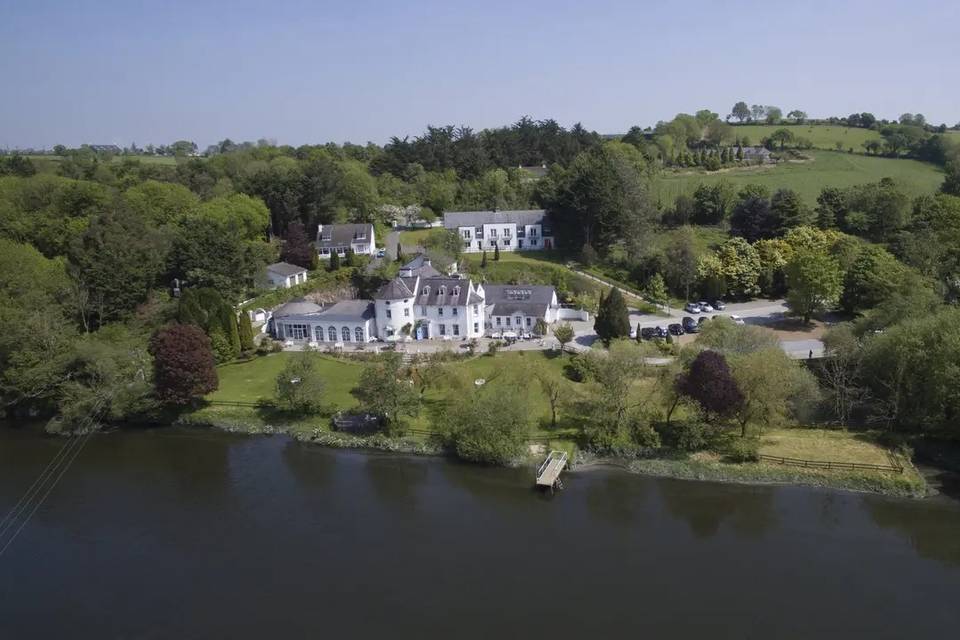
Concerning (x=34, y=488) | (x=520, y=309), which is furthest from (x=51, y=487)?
(x=520, y=309)

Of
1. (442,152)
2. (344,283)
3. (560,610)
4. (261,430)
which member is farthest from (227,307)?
(442,152)

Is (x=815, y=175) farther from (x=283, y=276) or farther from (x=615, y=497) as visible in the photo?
(x=615, y=497)

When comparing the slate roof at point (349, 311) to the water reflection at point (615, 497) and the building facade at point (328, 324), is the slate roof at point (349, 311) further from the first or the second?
the water reflection at point (615, 497)

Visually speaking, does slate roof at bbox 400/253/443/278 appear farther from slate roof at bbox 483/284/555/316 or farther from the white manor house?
slate roof at bbox 483/284/555/316

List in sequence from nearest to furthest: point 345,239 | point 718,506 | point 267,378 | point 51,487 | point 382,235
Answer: point 718,506 → point 51,487 → point 267,378 → point 345,239 → point 382,235

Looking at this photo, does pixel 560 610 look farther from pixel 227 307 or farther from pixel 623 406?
pixel 227 307

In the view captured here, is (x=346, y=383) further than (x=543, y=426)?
Yes
